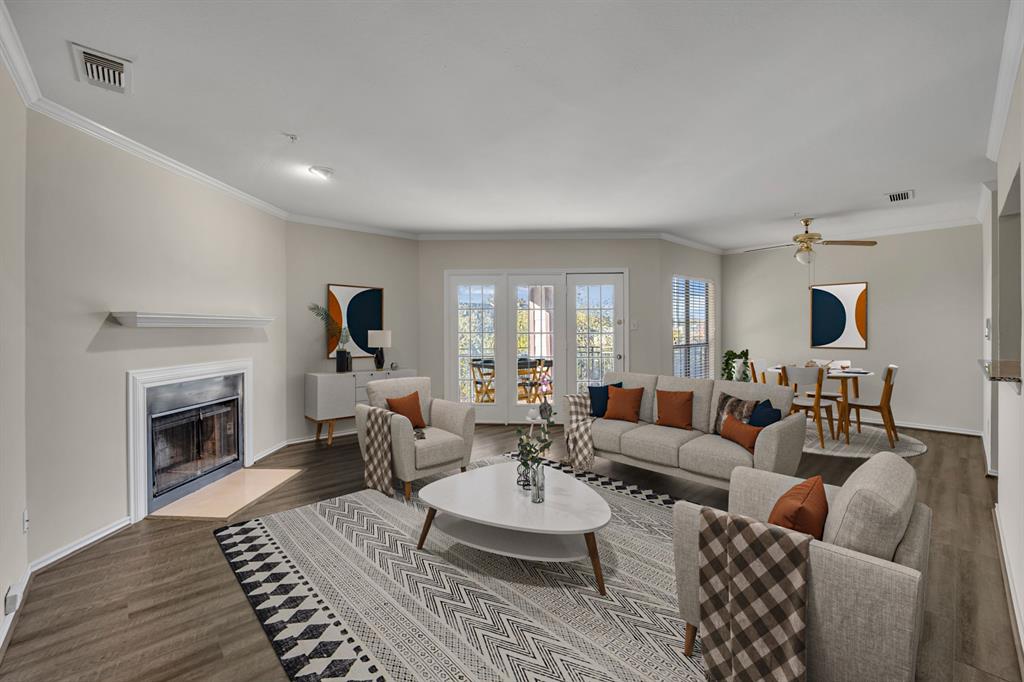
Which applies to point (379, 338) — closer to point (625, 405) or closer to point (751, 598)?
point (625, 405)

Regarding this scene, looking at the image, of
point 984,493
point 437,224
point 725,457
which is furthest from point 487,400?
point 984,493

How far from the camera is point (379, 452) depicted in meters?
3.80

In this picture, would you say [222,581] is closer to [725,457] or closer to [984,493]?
[725,457]

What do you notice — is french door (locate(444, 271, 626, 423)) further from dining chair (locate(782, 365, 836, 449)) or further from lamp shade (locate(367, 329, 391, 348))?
dining chair (locate(782, 365, 836, 449))

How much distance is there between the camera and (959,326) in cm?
567

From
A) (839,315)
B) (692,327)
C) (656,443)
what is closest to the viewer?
(656,443)

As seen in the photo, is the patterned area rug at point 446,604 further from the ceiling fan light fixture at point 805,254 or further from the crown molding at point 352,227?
the ceiling fan light fixture at point 805,254

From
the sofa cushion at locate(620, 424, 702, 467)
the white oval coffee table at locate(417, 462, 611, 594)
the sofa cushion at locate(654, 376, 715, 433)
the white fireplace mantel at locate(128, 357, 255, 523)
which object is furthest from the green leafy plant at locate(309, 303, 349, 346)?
the sofa cushion at locate(654, 376, 715, 433)

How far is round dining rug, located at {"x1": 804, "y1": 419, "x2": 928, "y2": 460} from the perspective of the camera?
4.95 m

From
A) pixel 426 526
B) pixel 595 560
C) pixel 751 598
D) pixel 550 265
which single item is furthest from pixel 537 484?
pixel 550 265

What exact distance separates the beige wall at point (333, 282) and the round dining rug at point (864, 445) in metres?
4.66

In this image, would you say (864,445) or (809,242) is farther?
(864,445)

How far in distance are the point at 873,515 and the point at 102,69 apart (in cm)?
370

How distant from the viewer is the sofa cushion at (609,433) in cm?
404
